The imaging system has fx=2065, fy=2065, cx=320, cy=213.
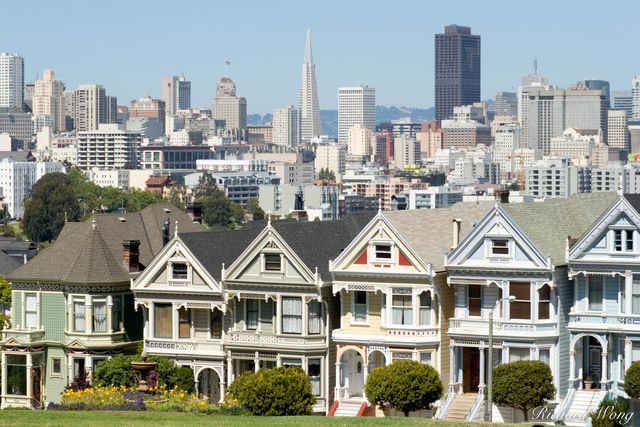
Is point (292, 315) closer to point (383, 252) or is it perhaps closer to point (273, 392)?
point (383, 252)

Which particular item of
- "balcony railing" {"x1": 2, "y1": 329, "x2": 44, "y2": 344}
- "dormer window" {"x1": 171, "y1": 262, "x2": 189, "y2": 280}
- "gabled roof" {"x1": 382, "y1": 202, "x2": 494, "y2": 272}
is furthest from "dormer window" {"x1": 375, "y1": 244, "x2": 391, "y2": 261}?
"balcony railing" {"x1": 2, "y1": 329, "x2": 44, "y2": 344}

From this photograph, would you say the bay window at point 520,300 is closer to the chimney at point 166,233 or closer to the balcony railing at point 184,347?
the balcony railing at point 184,347

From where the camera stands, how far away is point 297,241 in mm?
61844

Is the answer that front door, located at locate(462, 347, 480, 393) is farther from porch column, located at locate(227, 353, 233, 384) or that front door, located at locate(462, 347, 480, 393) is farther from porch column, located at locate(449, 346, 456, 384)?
porch column, located at locate(227, 353, 233, 384)

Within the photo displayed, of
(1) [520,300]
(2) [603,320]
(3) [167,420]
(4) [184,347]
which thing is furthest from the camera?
(4) [184,347]

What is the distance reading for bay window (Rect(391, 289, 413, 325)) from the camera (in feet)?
195

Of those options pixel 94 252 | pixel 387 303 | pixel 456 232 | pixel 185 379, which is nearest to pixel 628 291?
pixel 456 232

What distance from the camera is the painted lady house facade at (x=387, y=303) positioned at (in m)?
59.0

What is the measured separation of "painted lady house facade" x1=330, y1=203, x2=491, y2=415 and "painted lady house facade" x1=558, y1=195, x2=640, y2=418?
4.11m

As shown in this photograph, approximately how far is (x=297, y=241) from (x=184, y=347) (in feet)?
16.7

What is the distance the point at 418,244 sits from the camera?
199 feet

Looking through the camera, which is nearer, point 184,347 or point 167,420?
point 167,420

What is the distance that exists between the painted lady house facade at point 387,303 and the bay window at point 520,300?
232 centimetres

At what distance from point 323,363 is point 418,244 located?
14.8 ft
